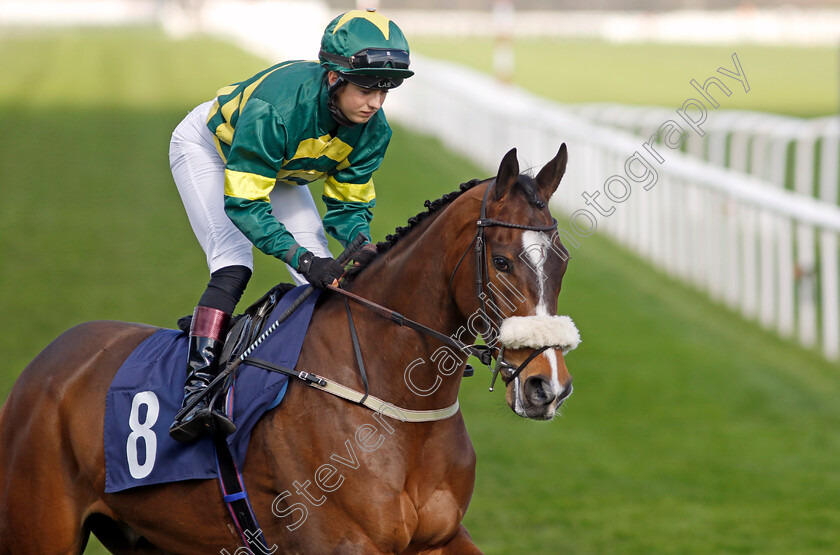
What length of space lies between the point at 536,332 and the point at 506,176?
17.3 inches

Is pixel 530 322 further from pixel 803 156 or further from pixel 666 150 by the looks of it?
pixel 666 150

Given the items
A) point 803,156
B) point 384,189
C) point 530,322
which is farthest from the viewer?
point 384,189

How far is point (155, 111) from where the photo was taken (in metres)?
20.0

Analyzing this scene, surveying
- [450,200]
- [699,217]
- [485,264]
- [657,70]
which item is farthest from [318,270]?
[657,70]

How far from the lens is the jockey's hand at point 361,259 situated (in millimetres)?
3344

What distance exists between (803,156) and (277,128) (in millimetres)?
7878

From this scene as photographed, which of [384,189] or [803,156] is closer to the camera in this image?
[803,156]

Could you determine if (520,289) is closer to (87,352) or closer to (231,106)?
(231,106)

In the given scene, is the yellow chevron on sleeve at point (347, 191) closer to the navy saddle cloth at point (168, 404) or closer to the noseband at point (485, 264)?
the navy saddle cloth at point (168, 404)

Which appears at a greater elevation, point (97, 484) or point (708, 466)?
point (97, 484)

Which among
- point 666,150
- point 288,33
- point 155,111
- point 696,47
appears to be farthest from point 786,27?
point 666,150

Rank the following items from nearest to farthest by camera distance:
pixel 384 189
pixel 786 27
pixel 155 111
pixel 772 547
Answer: pixel 772 547, pixel 384 189, pixel 155 111, pixel 786 27

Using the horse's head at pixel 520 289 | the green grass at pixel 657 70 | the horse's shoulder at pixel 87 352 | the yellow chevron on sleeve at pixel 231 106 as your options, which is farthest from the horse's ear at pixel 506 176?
the green grass at pixel 657 70

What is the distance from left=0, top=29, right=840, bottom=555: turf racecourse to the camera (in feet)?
20.4
